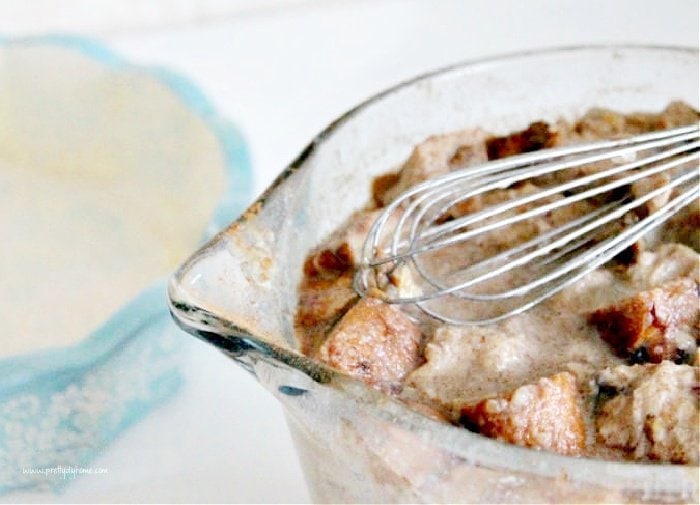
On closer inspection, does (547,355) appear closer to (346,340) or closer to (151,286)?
(346,340)

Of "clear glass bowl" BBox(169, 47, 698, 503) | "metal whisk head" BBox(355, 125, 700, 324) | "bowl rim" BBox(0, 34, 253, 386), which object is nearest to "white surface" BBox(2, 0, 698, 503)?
"bowl rim" BBox(0, 34, 253, 386)

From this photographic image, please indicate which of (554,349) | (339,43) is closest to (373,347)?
(554,349)

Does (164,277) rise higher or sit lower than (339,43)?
lower

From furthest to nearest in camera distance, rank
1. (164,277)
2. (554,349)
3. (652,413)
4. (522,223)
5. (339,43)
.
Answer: (339,43)
(164,277)
(522,223)
(554,349)
(652,413)

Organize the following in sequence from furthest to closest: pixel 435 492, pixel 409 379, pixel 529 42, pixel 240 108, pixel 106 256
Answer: pixel 529 42
pixel 240 108
pixel 106 256
pixel 409 379
pixel 435 492

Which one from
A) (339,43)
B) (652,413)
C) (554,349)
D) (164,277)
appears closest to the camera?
(652,413)

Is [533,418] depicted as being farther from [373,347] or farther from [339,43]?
[339,43]

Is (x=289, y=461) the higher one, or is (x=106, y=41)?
(x=106, y=41)

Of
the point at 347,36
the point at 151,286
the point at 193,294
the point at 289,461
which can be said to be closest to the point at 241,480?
the point at 289,461
